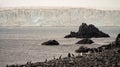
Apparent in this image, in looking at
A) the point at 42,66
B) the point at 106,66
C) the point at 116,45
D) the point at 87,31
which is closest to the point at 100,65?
the point at 106,66

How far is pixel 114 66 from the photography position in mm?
36000

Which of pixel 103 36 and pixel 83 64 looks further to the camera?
pixel 103 36

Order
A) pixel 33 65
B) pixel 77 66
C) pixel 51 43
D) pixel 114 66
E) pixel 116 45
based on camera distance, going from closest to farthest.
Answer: pixel 114 66 → pixel 77 66 → pixel 33 65 → pixel 116 45 → pixel 51 43

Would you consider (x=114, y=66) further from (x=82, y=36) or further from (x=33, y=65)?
(x=82, y=36)

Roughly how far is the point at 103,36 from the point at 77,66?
9121 centimetres

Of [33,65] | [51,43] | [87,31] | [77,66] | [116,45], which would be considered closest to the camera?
[77,66]

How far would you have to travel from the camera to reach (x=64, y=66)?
39.8 m

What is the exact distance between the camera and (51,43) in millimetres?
92562

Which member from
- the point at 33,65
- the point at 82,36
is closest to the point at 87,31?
the point at 82,36

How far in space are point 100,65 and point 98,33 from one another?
89.5m

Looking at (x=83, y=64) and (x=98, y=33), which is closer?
(x=83, y=64)

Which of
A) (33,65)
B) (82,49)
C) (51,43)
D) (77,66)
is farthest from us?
(51,43)

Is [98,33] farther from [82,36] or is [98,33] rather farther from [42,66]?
[42,66]

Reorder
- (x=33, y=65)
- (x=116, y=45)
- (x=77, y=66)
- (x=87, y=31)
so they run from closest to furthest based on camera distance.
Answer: (x=77, y=66) → (x=33, y=65) → (x=116, y=45) → (x=87, y=31)
